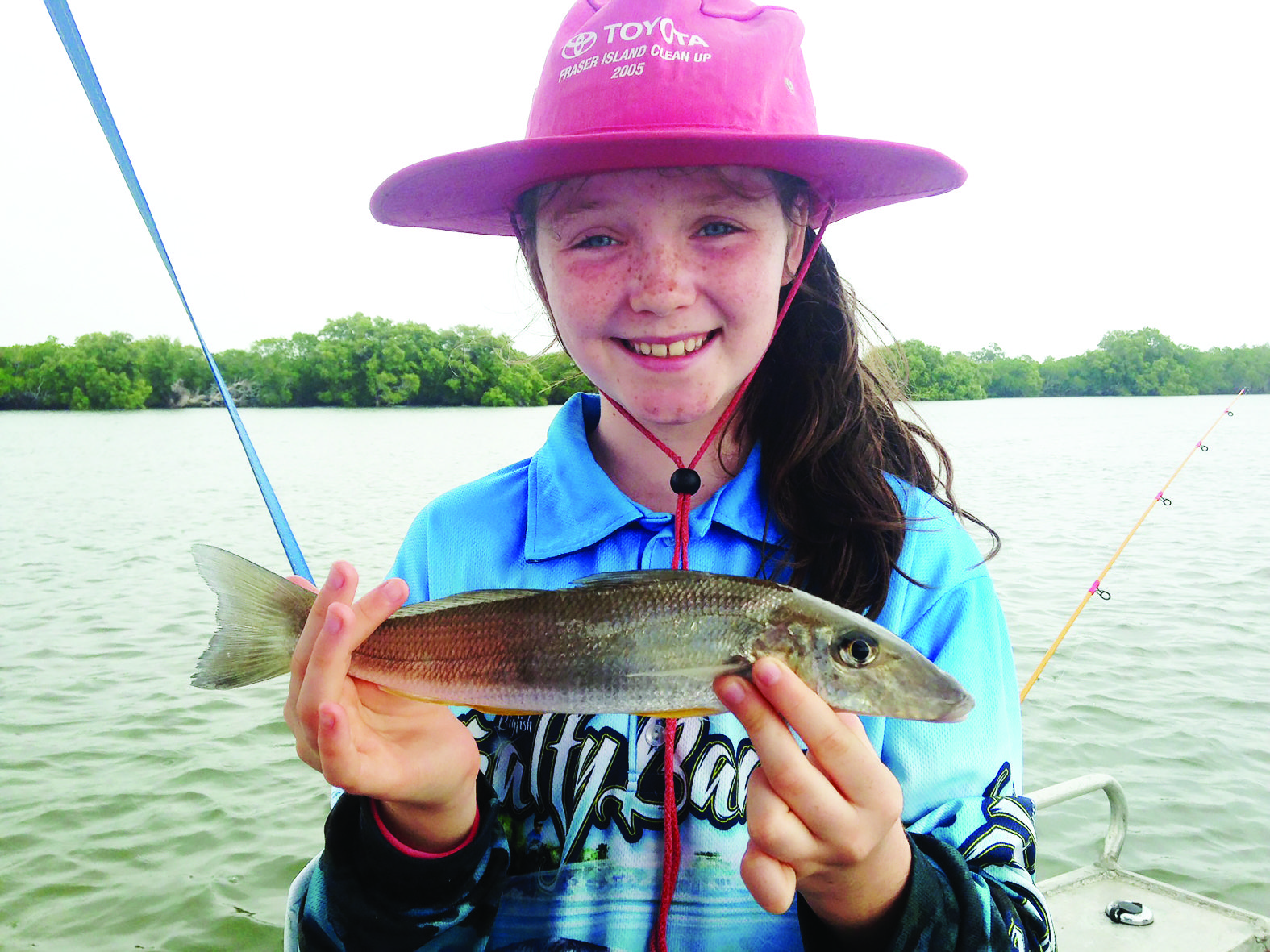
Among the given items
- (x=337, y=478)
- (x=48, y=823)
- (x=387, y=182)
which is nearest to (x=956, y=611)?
(x=387, y=182)

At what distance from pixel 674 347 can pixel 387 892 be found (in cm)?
141

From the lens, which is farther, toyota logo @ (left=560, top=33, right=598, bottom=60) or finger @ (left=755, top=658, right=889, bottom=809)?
toyota logo @ (left=560, top=33, right=598, bottom=60)

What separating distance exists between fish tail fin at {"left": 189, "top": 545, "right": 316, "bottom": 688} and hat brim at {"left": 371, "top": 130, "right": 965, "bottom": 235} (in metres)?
1.01

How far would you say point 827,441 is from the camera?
7.66 ft

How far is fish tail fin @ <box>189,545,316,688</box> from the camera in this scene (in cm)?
175

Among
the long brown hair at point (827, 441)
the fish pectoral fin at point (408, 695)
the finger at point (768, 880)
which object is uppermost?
the long brown hair at point (827, 441)

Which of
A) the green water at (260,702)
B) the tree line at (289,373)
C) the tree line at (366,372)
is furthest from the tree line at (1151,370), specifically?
the green water at (260,702)

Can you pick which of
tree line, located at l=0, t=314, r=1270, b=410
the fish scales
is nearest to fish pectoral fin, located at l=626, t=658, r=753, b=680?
the fish scales

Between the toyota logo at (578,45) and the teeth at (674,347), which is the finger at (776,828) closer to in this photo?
the teeth at (674,347)

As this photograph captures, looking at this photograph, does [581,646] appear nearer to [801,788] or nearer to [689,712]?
[689,712]

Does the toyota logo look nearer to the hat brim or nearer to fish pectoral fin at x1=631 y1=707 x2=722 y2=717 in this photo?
the hat brim

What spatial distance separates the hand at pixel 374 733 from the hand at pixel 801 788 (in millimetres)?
680

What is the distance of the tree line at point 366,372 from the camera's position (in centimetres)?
6044

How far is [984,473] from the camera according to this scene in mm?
25062
